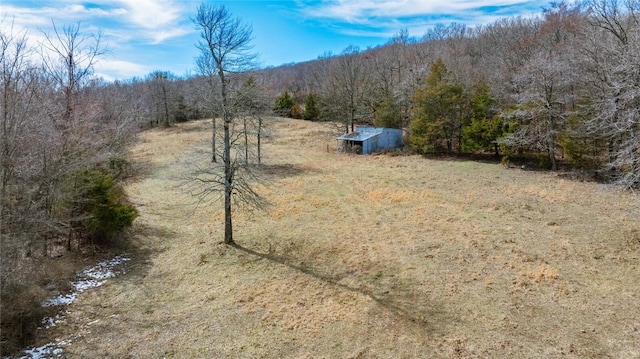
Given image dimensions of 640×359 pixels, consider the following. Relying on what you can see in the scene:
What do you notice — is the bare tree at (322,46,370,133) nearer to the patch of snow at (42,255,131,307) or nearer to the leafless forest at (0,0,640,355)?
the leafless forest at (0,0,640,355)

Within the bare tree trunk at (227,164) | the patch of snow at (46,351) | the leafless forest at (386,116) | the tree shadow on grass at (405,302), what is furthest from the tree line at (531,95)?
the patch of snow at (46,351)

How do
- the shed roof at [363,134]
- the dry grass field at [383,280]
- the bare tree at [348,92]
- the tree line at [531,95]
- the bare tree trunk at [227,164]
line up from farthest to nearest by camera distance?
the bare tree at [348,92], the shed roof at [363,134], the tree line at [531,95], the bare tree trunk at [227,164], the dry grass field at [383,280]

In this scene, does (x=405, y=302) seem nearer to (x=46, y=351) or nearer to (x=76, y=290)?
(x=46, y=351)

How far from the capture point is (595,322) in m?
8.26

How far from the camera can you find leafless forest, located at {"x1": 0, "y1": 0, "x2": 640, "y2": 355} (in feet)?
28.2

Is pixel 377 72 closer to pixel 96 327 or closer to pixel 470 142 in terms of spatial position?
pixel 470 142

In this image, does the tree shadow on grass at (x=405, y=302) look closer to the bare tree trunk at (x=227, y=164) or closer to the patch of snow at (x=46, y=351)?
the bare tree trunk at (x=227, y=164)

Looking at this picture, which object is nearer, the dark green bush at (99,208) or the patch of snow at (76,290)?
the patch of snow at (76,290)

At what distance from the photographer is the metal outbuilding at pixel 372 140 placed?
3281 centimetres

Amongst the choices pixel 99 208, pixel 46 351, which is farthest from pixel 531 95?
pixel 46 351

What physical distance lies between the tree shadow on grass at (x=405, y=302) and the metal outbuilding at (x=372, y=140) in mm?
22474

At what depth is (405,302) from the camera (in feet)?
31.1

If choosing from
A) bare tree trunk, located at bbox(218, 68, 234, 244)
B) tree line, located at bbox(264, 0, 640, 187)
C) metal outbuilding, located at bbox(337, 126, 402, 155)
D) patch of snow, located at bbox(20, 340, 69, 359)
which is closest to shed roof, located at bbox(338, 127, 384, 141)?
metal outbuilding, located at bbox(337, 126, 402, 155)

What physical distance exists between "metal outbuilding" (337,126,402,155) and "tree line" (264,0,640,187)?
6.46 feet
